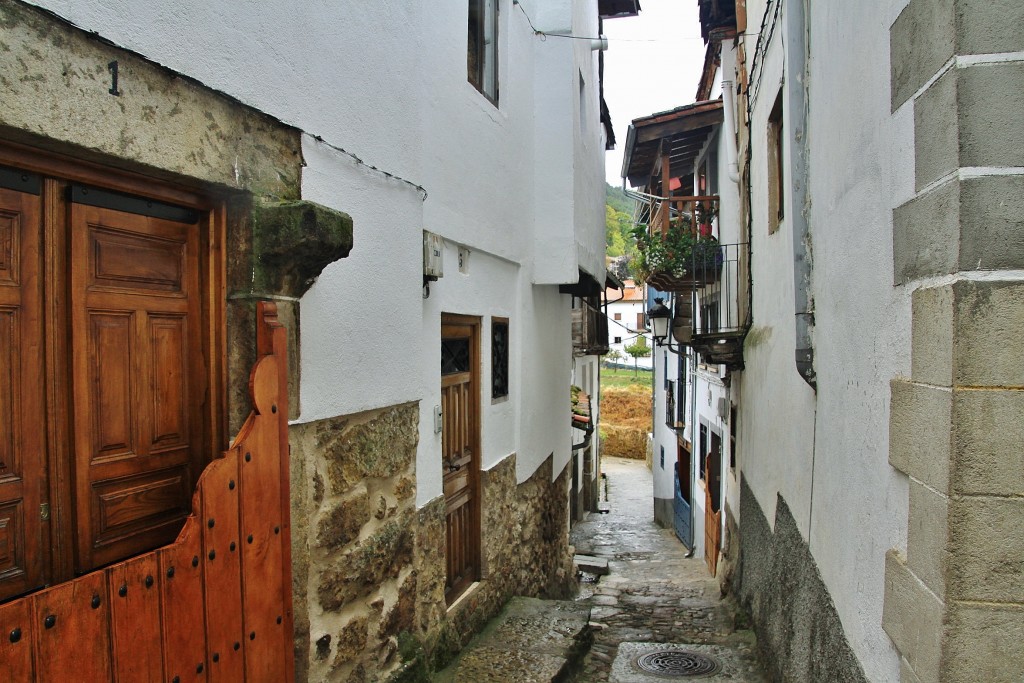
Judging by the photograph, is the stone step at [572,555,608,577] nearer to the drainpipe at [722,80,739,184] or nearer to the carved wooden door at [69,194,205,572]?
the drainpipe at [722,80,739,184]

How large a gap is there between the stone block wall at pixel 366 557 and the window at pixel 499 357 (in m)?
1.63

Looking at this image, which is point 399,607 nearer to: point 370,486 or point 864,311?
point 370,486

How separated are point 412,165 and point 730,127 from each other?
6.72 meters

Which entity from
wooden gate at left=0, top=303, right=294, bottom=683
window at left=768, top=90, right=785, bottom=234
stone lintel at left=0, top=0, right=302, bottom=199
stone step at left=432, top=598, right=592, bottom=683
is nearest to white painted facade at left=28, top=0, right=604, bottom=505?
stone lintel at left=0, top=0, right=302, bottom=199

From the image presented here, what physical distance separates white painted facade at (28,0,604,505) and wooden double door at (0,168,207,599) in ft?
1.49

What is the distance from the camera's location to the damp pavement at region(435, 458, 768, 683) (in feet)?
15.6

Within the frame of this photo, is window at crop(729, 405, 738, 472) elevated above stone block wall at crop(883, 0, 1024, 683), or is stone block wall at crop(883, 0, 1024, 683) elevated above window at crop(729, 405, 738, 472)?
stone block wall at crop(883, 0, 1024, 683)

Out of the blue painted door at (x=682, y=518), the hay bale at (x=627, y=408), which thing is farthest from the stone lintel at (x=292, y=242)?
the hay bale at (x=627, y=408)

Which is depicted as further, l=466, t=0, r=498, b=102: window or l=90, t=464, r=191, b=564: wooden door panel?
l=466, t=0, r=498, b=102: window

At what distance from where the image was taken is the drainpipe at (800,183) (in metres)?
4.44

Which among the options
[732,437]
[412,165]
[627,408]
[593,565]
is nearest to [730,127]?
[732,437]

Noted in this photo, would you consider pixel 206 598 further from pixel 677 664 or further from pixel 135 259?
pixel 677 664

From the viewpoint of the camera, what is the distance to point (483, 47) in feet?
18.2

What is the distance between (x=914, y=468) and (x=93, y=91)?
262 cm
